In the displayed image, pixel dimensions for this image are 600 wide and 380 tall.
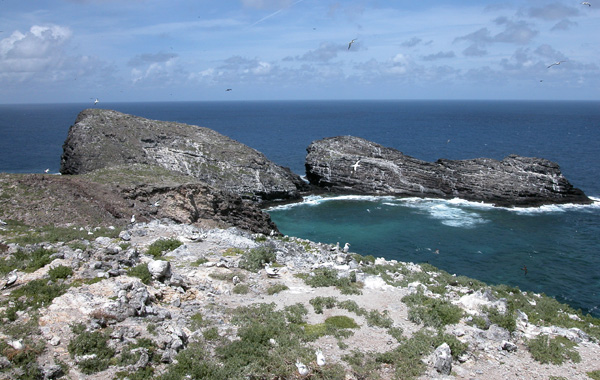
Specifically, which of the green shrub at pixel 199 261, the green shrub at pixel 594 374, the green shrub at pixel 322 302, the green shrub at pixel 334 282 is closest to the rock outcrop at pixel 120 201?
the green shrub at pixel 199 261

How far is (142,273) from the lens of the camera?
57.1 feet

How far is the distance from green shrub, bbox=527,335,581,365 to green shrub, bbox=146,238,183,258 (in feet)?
57.7

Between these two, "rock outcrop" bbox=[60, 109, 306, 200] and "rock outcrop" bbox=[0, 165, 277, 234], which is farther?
"rock outcrop" bbox=[60, 109, 306, 200]

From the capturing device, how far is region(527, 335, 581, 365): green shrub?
1505cm

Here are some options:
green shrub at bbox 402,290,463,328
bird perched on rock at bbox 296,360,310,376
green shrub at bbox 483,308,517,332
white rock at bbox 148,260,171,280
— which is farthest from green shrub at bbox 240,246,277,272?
green shrub at bbox 483,308,517,332

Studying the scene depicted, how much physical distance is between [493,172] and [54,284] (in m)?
71.9

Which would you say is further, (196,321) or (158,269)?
(158,269)

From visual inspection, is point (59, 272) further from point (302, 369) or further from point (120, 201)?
point (120, 201)

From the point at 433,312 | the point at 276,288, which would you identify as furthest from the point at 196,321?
the point at 433,312

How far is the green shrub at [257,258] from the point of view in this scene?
21141 mm

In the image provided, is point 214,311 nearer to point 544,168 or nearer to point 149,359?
point 149,359

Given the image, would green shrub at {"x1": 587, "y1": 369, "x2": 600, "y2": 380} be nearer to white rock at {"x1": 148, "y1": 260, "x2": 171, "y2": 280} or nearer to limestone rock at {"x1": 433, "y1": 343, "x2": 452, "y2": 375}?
limestone rock at {"x1": 433, "y1": 343, "x2": 452, "y2": 375}

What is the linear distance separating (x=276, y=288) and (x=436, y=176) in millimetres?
61675

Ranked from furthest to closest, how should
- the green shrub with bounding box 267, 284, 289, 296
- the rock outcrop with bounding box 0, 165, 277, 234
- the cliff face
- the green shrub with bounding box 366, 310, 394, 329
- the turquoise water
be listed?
the cliff face
the turquoise water
the rock outcrop with bounding box 0, 165, 277, 234
the green shrub with bounding box 267, 284, 289, 296
the green shrub with bounding box 366, 310, 394, 329
